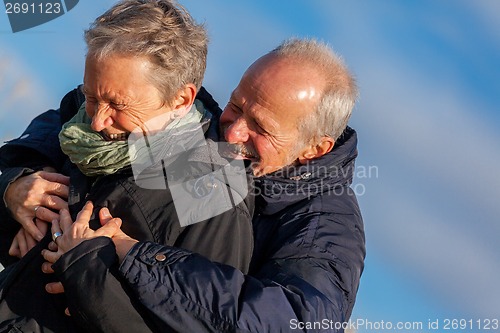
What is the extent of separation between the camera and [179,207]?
364 centimetres

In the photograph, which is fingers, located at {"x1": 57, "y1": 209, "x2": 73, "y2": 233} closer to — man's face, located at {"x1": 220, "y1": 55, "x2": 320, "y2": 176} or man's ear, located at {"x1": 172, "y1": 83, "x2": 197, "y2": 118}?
man's ear, located at {"x1": 172, "y1": 83, "x2": 197, "y2": 118}

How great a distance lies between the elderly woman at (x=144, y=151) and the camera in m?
3.63

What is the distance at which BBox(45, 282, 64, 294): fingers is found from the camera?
360cm

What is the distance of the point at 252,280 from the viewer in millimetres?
3477

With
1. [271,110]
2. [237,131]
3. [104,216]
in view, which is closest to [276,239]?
[237,131]

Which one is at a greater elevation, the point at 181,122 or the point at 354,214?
A: the point at 181,122

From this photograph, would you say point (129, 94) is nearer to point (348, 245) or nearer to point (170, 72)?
point (170, 72)

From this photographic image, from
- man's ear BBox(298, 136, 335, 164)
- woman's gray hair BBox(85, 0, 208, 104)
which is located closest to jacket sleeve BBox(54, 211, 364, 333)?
woman's gray hair BBox(85, 0, 208, 104)

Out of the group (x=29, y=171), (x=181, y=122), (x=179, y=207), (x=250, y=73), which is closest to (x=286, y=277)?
(x=179, y=207)

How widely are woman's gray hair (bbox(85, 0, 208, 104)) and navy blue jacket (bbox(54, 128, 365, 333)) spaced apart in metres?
0.78

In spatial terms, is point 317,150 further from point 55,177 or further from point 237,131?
point 55,177

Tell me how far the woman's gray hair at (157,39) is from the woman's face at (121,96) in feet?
0.13

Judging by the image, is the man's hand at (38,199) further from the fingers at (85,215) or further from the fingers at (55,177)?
the fingers at (85,215)

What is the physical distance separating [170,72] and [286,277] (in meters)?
1.18
